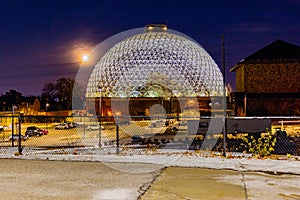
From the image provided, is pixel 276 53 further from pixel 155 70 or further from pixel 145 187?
pixel 145 187

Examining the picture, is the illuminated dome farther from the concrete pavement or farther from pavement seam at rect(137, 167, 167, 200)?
pavement seam at rect(137, 167, 167, 200)

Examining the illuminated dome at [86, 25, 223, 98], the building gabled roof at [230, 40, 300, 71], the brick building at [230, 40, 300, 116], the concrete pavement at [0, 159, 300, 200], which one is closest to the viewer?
the concrete pavement at [0, 159, 300, 200]

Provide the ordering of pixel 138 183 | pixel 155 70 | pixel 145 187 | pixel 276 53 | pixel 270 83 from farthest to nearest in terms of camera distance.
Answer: pixel 155 70, pixel 276 53, pixel 270 83, pixel 138 183, pixel 145 187

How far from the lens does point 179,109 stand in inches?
2340

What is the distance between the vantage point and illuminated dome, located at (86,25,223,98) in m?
63.8

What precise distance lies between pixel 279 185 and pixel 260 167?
1.86 meters

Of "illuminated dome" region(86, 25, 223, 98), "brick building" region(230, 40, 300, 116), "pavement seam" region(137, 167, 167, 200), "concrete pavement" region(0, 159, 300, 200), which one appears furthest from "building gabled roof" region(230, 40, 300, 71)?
"pavement seam" region(137, 167, 167, 200)

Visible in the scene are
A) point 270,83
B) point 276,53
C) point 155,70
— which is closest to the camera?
point 270,83

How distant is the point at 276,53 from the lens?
49.8 m

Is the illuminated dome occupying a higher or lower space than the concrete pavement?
higher

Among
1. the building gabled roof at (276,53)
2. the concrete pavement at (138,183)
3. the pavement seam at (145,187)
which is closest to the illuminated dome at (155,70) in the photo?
the building gabled roof at (276,53)

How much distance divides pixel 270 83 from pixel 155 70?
20.7m

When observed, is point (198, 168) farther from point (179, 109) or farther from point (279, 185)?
point (179, 109)

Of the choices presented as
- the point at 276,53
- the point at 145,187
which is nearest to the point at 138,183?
the point at 145,187
